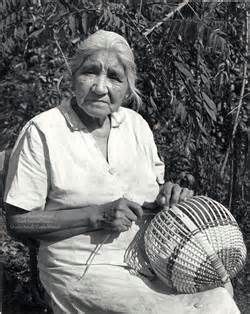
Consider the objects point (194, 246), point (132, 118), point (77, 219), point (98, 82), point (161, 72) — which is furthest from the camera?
point (161, 72)

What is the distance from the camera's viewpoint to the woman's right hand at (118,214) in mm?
2705

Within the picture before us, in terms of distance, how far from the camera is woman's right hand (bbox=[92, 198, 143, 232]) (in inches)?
106

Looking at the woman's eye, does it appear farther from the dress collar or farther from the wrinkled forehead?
the dress collar

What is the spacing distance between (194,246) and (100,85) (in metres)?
0.71

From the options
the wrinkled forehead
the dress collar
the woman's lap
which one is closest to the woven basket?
the woman's lap

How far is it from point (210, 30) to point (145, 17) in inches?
30.1

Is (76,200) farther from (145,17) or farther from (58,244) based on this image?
(145,17)

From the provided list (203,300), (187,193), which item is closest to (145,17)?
(187,193)

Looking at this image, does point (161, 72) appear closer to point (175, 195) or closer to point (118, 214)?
point (175, 195)

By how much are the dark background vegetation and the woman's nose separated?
114 cm

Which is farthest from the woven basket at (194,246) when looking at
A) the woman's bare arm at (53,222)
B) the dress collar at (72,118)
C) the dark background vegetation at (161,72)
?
the dark background vegetation at (161,72)

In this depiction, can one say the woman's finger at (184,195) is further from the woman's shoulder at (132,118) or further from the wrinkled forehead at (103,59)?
the wrinkled forehead at (103,59)

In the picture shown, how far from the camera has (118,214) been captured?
2699 millimetres

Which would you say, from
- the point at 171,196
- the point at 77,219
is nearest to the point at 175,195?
the point at 171,196
